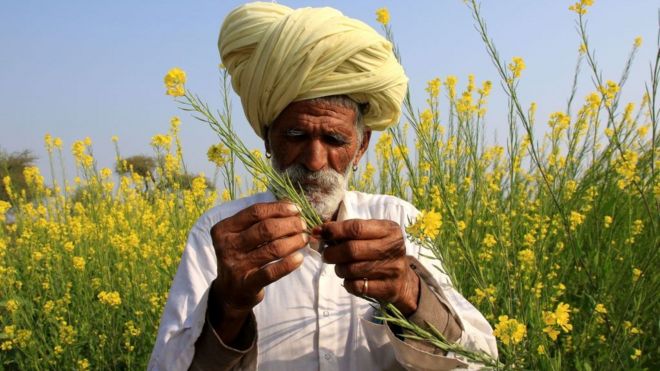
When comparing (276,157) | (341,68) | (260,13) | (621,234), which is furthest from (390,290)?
(621,234)

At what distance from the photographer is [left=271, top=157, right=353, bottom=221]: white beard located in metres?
1.56

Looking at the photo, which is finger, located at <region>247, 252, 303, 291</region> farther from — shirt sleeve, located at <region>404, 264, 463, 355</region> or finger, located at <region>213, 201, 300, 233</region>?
shirt sleeve, located at <region>404, 264, 463, 355</region>

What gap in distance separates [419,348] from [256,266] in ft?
1.41

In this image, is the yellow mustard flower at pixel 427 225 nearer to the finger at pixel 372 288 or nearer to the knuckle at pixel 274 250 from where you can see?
the finger at pixel 372 288

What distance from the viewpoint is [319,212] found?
64.2 inches

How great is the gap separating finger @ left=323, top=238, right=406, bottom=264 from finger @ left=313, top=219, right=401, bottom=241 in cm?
1

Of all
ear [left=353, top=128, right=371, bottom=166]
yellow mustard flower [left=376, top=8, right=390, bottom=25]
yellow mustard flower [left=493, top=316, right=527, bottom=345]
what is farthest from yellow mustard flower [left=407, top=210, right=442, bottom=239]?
yellow mustard flower [left=376, top=8, right=390, bottom=25]

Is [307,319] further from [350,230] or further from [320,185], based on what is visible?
[350,230]

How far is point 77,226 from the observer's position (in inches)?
148

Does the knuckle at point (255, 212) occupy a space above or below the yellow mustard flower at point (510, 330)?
above

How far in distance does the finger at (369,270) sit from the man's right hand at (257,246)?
0.30ft

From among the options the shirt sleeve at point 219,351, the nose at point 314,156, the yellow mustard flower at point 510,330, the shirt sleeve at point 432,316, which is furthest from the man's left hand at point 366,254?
the nose at point 314,156

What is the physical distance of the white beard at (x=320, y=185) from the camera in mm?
1564

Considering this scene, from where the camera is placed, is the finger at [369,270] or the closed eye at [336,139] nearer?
the finger at [369,270]
